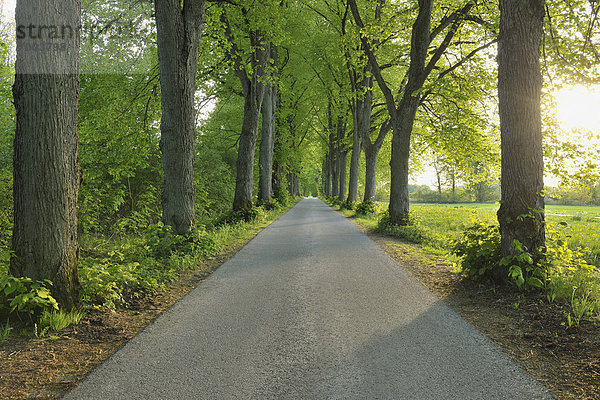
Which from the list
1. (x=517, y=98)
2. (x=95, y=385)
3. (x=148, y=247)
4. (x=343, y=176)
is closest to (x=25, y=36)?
(x=95, y=385)

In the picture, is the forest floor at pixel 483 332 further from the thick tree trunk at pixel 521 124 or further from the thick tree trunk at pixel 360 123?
the thick tree trunk at pixel 360 123

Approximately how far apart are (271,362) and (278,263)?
4598mm

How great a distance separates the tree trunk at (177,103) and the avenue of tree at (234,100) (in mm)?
33

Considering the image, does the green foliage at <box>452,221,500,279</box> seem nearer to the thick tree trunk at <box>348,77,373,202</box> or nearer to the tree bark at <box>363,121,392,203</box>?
the thick tree trunk at <box>348,77,373,202</box>

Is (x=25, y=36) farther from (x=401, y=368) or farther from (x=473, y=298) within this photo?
(x=473, y=298)

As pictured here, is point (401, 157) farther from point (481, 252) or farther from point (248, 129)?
point (481, 252)

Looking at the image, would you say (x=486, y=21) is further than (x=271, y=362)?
Yes

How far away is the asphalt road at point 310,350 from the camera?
2896 millimetres

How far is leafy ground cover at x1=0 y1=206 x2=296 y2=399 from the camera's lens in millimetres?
3119

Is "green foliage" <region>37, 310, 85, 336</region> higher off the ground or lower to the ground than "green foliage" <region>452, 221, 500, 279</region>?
lower

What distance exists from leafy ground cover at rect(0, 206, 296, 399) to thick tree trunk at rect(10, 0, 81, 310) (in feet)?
1.31

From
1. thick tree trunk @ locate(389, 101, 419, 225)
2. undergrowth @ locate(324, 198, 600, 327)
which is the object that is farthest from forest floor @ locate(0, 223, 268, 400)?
thick tree trunk @ locate(389, 101, 419, 225)

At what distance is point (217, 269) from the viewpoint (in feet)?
24.7

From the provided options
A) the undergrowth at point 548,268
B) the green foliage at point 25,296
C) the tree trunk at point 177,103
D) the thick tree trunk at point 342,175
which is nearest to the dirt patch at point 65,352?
the green foliage at point 25,296
